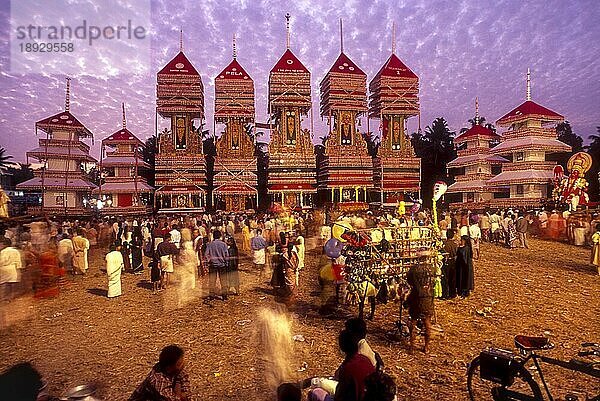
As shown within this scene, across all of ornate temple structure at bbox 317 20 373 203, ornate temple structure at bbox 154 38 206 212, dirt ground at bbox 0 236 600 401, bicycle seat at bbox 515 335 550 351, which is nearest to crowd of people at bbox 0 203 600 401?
A: dirt ground at bbox 0 236 600 401

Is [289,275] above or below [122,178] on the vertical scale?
below

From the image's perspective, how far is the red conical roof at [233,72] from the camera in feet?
128

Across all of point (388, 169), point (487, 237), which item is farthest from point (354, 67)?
point (487, 237)

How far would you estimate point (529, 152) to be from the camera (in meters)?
33.5

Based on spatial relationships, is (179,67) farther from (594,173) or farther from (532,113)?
(594,173)

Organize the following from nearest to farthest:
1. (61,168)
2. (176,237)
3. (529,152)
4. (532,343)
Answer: (532,343) < (176,237) < (529,152) < (61,168)

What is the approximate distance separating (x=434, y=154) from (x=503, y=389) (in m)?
44.2

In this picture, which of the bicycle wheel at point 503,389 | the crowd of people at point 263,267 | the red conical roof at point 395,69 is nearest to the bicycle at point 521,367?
the bicycle wheel at point 503,389

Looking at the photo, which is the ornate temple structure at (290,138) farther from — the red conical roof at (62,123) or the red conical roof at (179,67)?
the red conical roof at (62,123)

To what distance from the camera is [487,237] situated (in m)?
22.3

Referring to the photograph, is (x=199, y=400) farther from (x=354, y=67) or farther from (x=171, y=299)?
(x=354, y=67)

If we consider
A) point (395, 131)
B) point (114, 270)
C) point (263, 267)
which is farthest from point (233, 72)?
point (114, 270)

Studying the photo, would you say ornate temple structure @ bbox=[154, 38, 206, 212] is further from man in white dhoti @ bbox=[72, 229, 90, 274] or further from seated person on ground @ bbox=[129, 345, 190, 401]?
seated person on ground @ bbox=[129, 345, 190, 401]

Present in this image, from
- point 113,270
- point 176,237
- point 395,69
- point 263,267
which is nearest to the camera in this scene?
point 113,270
